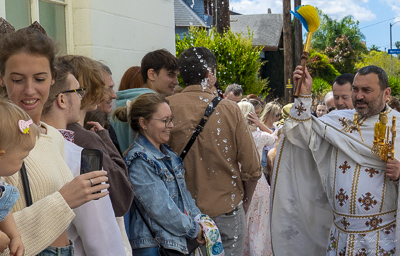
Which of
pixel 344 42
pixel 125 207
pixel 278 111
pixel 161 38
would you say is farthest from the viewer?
pixel 344 42

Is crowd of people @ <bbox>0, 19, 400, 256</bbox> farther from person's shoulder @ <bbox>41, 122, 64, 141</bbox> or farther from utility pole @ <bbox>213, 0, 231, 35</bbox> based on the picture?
utility pole @ <bbox>213, 0, 231, 35</bbox>

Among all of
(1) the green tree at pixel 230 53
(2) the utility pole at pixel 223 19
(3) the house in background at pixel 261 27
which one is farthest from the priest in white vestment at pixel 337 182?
(3) the house in background at pixel 261 27

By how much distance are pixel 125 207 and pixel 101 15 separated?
3.50 metres

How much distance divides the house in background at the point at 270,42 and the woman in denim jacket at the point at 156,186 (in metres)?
40.1

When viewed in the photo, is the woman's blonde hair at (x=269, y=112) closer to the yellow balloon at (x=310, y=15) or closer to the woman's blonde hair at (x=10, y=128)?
the yellow balloon at (x=310, y=15)

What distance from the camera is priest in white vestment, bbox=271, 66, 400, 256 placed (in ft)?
14.6

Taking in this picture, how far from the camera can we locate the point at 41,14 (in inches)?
222

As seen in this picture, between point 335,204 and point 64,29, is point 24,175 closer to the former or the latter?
point 335,204

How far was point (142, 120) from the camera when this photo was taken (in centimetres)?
412

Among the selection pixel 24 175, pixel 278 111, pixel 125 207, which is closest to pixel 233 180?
pixel 125 207

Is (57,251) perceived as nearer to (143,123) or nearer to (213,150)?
(143,123)

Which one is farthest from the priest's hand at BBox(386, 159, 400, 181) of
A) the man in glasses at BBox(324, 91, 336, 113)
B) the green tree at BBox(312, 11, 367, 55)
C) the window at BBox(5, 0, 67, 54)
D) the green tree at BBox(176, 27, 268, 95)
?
the green tree at BBox(312, 11, 367, 55)

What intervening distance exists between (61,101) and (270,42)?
171 ft

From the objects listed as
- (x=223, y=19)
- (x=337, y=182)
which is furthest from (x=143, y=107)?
(x=223, y=19)
